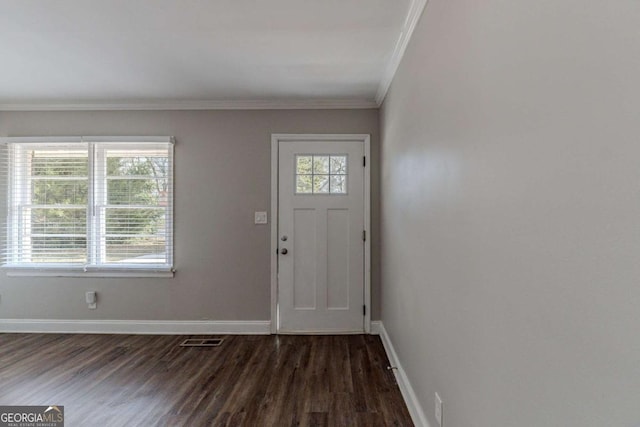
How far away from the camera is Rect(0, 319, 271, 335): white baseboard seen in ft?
11.4

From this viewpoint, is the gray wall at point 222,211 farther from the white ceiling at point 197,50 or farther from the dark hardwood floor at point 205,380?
the dark hardwood floor at point 205,380

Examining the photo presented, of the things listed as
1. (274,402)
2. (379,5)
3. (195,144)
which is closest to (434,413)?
(274,402)

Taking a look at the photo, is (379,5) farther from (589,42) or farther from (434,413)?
(434,413)

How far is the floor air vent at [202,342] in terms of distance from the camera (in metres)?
3.19

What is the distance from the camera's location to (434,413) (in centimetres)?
162

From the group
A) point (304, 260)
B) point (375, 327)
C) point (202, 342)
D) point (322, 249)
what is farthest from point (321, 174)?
point (202, 342)

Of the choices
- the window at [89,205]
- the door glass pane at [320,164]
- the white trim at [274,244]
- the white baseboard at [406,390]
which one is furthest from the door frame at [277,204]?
the window at [89,205]

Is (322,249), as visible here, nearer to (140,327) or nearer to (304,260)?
(304,260)

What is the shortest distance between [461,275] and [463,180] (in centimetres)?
38

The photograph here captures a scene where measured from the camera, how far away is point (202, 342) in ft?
10.7

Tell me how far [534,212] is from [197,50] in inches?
97.3

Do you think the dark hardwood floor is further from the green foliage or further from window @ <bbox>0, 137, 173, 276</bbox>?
the green foliage

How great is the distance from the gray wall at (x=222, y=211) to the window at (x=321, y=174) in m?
0.30

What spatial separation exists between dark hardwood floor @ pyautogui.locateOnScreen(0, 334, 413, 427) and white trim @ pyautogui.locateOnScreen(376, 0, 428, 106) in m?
2.39
